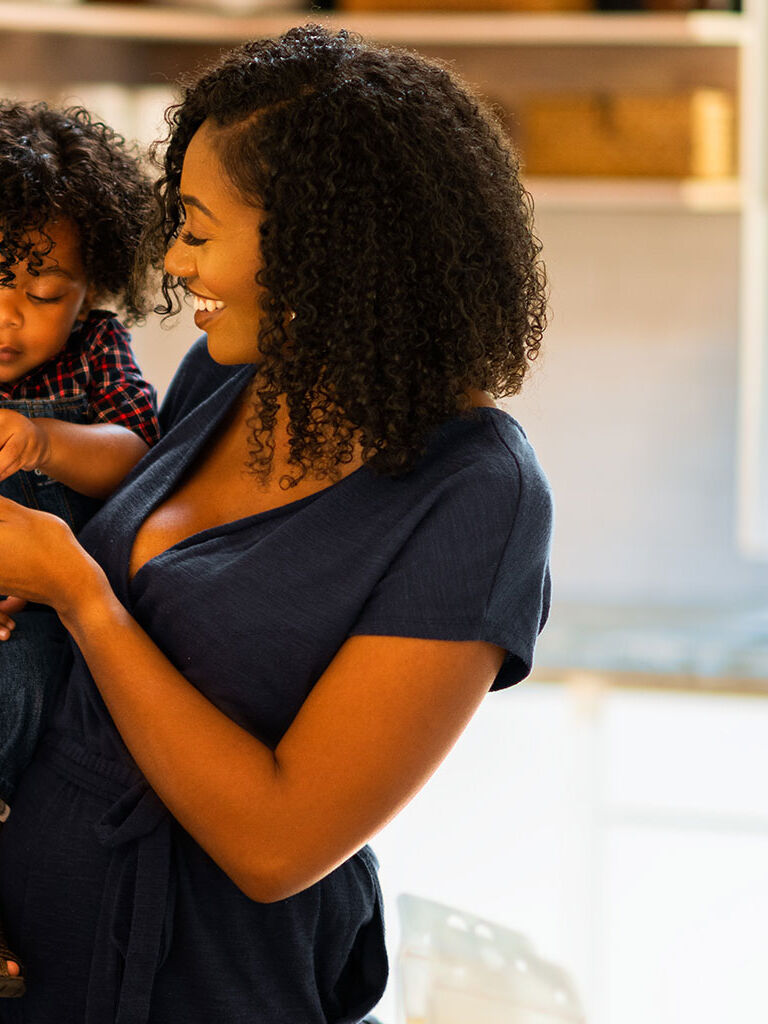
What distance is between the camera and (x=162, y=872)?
3.59 ft

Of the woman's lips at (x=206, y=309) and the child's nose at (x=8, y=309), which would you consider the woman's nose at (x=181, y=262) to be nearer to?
the woman's lips at (x=206, y=309)

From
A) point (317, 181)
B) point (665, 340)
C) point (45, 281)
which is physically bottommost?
point (665, 340)

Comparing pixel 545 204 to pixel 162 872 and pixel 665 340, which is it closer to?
pixel 665 340

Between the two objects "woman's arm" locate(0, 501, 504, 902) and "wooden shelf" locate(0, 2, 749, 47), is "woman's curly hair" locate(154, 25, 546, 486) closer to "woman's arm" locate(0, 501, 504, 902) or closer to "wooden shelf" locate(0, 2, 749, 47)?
"woman's arm" locate(0, 501, 504, 902)

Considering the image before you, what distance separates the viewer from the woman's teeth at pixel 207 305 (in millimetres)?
1116

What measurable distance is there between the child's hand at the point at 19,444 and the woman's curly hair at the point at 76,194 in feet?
0.49

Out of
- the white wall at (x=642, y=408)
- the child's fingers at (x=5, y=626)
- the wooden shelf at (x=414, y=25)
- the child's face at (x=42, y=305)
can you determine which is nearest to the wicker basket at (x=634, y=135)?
the wooden shelf at (x=414, y=25)

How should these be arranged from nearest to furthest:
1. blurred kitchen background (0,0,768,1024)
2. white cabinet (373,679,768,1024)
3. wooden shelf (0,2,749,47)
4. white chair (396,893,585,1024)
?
white chair (396,893,585,1024) < white cabinet (373,679,768,1024) < blurred kitchen background (0,0,768,1024) < wooden shelf (0,2,749,47)

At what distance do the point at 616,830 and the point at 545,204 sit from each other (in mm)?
1498

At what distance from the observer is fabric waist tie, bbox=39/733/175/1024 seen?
42.1 inches

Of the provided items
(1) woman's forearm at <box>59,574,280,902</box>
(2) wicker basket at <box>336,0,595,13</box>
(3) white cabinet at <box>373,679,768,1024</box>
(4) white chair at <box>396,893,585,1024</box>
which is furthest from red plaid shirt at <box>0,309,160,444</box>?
(2) wicker basket at <box>336,0,595,13</box>

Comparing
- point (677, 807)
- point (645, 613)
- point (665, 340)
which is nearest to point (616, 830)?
point (677, 807)

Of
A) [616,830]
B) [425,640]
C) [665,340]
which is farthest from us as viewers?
[665,340]

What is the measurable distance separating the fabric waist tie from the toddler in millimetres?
116
